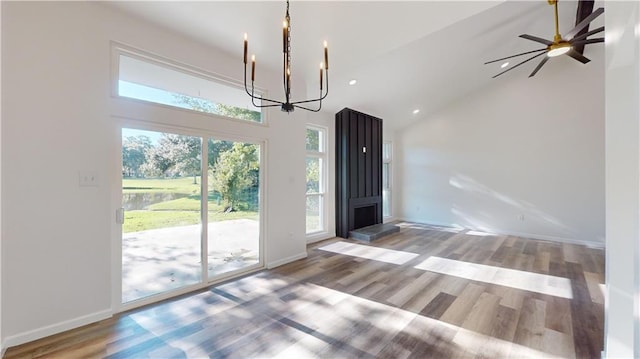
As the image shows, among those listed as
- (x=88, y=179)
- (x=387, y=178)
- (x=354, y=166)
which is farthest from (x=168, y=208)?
(x=387, y=178)

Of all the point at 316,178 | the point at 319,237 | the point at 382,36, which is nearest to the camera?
the point at 382,36

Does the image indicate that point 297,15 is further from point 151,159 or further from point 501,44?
point 501,44

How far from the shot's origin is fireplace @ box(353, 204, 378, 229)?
6.28 meters

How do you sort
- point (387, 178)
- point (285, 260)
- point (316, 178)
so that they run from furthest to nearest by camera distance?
point (387, 178), point (316, 178), point (285, 260)

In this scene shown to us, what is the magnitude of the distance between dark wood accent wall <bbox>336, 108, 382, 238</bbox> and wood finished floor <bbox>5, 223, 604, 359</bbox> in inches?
77.4

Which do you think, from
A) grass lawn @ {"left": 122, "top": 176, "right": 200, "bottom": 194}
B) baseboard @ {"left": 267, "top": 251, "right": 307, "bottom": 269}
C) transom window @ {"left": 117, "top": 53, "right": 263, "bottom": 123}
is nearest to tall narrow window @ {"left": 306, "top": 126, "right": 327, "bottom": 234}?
baseboard @ {"left": 267, "top": 251, "right": 307, "bottom": 269}

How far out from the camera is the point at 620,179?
164cm

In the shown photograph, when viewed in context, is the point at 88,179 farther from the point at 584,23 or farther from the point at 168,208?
the point at 584,23

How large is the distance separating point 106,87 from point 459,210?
7427 millimetres

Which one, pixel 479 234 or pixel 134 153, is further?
pixel 479 234

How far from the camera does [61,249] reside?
7.48 ft

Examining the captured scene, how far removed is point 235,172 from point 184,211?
0.82m

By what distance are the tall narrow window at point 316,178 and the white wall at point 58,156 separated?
10.7 ft

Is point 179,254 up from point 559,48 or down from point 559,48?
down
